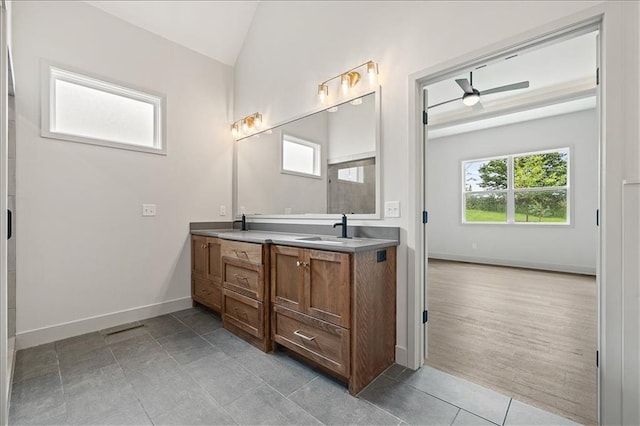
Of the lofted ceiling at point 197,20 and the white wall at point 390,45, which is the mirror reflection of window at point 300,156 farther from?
the lofted ceiling at point 197,20

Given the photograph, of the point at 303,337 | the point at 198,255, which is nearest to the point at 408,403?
the point at 303,337

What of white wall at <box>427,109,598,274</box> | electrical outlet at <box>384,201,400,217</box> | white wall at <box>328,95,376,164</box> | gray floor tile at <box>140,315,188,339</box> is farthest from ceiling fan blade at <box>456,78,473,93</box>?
gray floor tile at <box>140,315,188,339</box>

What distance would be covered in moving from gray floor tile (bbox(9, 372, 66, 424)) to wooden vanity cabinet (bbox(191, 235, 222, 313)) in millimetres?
1295

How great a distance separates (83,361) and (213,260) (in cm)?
126

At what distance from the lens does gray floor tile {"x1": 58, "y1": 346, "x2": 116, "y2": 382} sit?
80.5 inches

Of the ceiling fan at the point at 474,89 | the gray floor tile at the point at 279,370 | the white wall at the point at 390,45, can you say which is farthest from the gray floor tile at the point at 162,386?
the ceiling fan at the point at 474,89

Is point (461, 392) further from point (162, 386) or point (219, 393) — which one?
point (162, 386)

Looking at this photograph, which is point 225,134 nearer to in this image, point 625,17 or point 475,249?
point 625,17

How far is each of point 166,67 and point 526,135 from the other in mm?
6356

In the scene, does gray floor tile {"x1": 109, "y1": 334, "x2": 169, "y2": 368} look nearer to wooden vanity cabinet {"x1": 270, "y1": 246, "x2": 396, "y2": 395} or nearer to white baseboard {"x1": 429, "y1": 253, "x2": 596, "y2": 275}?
wooden vanity cabinet {"x1": 270, "y1": 246, "x2": 396, "y2": 395}

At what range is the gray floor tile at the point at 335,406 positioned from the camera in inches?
61.2

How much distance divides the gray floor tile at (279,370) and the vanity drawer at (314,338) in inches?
4.5

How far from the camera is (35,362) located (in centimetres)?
216

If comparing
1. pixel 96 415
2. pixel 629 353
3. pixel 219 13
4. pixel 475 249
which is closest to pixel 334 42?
pixel 219 13
